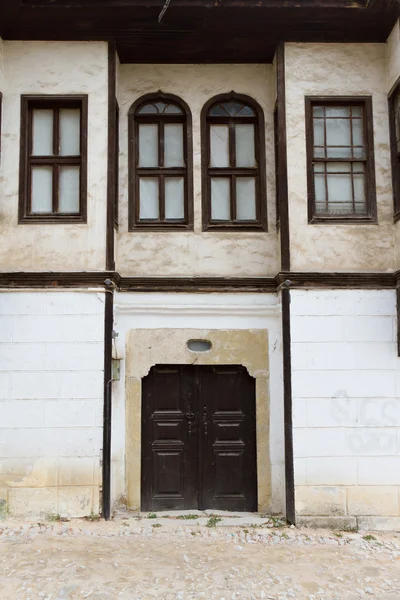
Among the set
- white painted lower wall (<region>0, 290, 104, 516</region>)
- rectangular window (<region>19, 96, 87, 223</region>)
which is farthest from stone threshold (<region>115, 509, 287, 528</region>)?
rectangular window (<region>19, 96, 87, 223</region>)

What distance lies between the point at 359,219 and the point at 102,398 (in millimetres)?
3861

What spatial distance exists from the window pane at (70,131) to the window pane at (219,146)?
1.78 meters

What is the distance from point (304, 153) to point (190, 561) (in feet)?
16.1

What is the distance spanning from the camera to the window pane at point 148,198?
7828 mm

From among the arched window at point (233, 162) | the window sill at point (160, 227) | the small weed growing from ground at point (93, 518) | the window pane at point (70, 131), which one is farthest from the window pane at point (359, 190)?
the small weed growing from ground at point (93, 518)

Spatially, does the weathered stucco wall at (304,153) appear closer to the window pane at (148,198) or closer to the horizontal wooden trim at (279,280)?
the horizontal wooden trim at (279,280)

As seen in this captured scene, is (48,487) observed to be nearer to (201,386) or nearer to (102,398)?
(102,398)

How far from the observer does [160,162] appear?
784 centimetres

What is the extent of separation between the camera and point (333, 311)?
23.3ft

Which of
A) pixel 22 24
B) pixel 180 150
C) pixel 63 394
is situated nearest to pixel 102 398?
pixel 63 394

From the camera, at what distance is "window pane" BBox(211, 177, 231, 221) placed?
309 inches

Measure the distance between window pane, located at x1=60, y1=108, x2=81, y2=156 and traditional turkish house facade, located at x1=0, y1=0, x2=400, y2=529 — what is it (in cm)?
3

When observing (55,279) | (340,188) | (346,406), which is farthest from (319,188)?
(55,279)

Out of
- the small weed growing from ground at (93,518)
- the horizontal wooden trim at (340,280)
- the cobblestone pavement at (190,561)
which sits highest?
the horizontal wooden trim at (340,280)
